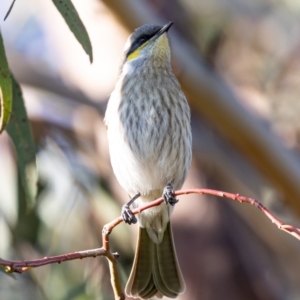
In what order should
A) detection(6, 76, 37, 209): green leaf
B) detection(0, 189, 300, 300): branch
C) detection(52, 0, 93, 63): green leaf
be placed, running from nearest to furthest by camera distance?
detection(0, 189, 300, 300): branch, detection(52, 0, 93, 63): green leaf, detection(6, 76, 37, 209): green leaf

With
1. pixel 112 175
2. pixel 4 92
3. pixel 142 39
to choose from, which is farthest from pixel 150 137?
pixel 112 175

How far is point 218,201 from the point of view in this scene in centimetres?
398

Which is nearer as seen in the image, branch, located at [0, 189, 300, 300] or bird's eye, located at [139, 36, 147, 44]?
branch, located at [0, 189, 300, 300]

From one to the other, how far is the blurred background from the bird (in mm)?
534

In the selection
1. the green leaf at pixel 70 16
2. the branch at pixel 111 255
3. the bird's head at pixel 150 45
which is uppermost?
the bird's head at pixel 150 45

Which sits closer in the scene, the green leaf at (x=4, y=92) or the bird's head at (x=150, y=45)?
the green leaf at (x=4, y=92)

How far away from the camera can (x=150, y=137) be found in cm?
242

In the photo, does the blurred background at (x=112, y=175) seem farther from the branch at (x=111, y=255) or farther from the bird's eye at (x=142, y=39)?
the branch at (x=111, y=255)

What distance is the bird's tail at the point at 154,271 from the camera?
97.1 inches

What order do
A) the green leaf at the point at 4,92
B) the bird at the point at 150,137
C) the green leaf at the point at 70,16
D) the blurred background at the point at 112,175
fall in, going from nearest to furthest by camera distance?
1. the green leaf at the point at 4,92
2. the green leaf at the point at 70,16
3. the bird at the point at 150,137
4. the blurred background at the point at 112,175

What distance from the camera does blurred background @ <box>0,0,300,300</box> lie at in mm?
3400

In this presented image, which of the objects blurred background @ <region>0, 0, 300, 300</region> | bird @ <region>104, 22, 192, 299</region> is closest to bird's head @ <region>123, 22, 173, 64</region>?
bird @ <region>104, 22, 192, 299</region>

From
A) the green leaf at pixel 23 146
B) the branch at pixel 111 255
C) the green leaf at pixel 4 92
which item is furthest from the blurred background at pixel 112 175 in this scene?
the branch at pixel 111 255

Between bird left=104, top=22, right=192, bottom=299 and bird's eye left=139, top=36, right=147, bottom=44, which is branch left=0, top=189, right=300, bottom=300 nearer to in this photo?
bird left=104, top=22, right=192, bottom=299
